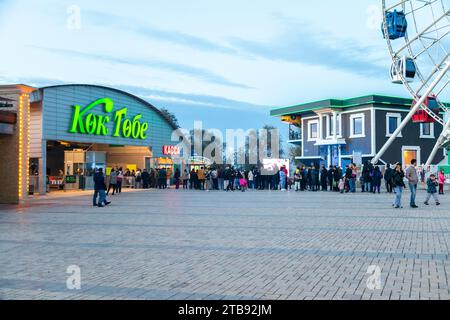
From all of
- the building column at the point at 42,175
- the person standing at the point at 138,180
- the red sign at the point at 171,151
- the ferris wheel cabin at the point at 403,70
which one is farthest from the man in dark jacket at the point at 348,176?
the red sign at the point at 171,151

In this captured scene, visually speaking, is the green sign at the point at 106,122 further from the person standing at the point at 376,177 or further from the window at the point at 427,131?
the window at the point at 427,131

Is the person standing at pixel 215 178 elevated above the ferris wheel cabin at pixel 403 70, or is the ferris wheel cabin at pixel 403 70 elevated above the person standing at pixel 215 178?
the ferris wheel cabin at pixel 403 70

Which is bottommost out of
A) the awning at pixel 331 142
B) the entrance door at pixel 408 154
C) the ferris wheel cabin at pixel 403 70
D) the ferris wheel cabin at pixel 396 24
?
the entrance door at pixel 408 154

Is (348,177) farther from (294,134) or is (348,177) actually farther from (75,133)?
(294,134)

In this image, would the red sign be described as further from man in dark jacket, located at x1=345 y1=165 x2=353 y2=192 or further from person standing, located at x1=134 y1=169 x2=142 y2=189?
man in dark jacket, located at x1=345 y1=165 x2=353 y2=192

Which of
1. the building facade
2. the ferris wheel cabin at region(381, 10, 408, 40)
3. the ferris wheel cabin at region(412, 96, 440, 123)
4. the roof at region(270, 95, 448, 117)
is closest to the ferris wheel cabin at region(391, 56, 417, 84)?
the ferris wheel cabin at region(381, 10, 408, 40)

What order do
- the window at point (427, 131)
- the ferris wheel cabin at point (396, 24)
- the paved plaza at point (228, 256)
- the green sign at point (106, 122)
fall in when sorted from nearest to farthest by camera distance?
1. the paved plaza at point (228, 256)
2. the ferris wheel cabin at point (396, 24)
3. the green sign at point (106, 122)
4. the window at point (427, 131)

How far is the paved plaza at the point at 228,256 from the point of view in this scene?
20.5 ft

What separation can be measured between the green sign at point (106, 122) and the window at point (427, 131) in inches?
980

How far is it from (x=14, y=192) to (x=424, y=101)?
28.8m

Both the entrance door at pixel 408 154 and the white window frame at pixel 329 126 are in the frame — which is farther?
the white window frame at pixel 329 126

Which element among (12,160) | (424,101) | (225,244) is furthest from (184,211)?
(424,101)

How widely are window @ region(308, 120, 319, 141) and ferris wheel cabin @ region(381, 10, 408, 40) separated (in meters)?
16.3

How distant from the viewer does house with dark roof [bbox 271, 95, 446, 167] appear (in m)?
43.7
